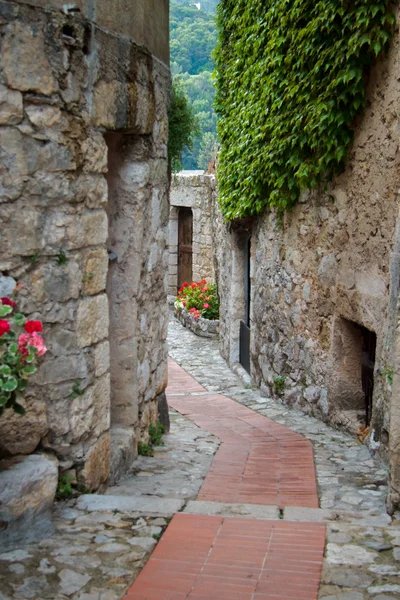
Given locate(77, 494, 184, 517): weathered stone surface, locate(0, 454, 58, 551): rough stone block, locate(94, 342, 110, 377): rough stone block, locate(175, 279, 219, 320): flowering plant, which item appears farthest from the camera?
locate(175, 279, 219, 320): flowering plant

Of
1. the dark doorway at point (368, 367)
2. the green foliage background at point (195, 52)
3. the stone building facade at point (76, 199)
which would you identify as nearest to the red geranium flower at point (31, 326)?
the stone building facade at point (76, 199)

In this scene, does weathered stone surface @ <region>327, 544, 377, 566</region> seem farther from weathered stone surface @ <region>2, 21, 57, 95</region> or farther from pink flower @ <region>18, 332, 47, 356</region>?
weathered stone surface @ <region>2, 21, 57, 95</region>

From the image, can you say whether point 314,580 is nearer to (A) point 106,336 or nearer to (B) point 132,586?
(B) point 132,586

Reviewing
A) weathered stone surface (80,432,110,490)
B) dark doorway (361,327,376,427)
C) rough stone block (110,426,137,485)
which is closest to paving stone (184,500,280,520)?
weathered stone surface (80,432,110,490)

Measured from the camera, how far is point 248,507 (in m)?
4.06

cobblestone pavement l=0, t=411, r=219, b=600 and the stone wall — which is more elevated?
the stone wall

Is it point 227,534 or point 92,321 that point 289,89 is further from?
point 227,534

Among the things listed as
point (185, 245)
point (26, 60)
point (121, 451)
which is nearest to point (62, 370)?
point (121, 451)

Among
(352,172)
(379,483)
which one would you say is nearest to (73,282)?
(379,483)

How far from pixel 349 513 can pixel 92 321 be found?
66.2 inches

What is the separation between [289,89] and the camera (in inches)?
263

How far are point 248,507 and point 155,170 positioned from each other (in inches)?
92.8

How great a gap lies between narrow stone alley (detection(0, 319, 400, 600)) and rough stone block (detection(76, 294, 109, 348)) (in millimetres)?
818

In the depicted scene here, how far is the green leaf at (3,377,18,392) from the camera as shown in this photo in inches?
117
